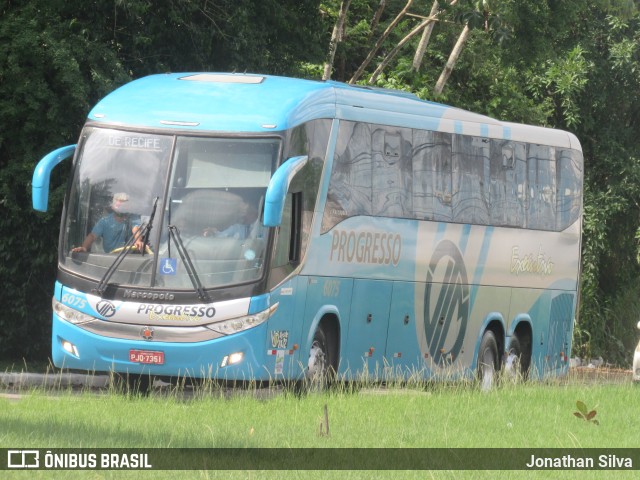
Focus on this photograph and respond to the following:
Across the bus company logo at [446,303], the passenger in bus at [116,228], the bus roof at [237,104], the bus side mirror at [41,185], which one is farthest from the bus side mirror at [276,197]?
the bus company logo at [446,303]

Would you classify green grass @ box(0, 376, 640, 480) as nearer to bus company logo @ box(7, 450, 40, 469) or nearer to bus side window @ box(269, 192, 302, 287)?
bus company logo @ box(7, 450, 40, 469)

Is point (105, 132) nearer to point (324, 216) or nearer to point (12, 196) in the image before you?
point (324, 216)

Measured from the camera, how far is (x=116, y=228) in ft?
53.5

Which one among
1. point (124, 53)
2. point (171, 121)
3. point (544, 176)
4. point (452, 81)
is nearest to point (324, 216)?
point (171, 121)

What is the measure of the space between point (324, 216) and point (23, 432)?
6.72 m

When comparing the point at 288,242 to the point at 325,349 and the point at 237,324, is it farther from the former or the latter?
the point at 325,349

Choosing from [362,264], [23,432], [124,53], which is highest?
[124,53]

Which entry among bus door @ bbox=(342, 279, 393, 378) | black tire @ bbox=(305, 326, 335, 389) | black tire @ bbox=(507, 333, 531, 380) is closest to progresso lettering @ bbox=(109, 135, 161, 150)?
black tire @ bbox=(305, 326, 335, 389)

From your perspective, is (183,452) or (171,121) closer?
(183,452)

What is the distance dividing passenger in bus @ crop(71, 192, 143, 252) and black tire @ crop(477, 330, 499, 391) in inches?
261

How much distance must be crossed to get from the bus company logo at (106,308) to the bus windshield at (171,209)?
0.24 metres

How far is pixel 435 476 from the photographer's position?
9.88 metres

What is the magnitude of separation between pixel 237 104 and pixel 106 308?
8.86 ft

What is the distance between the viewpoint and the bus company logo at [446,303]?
64.9 feet
